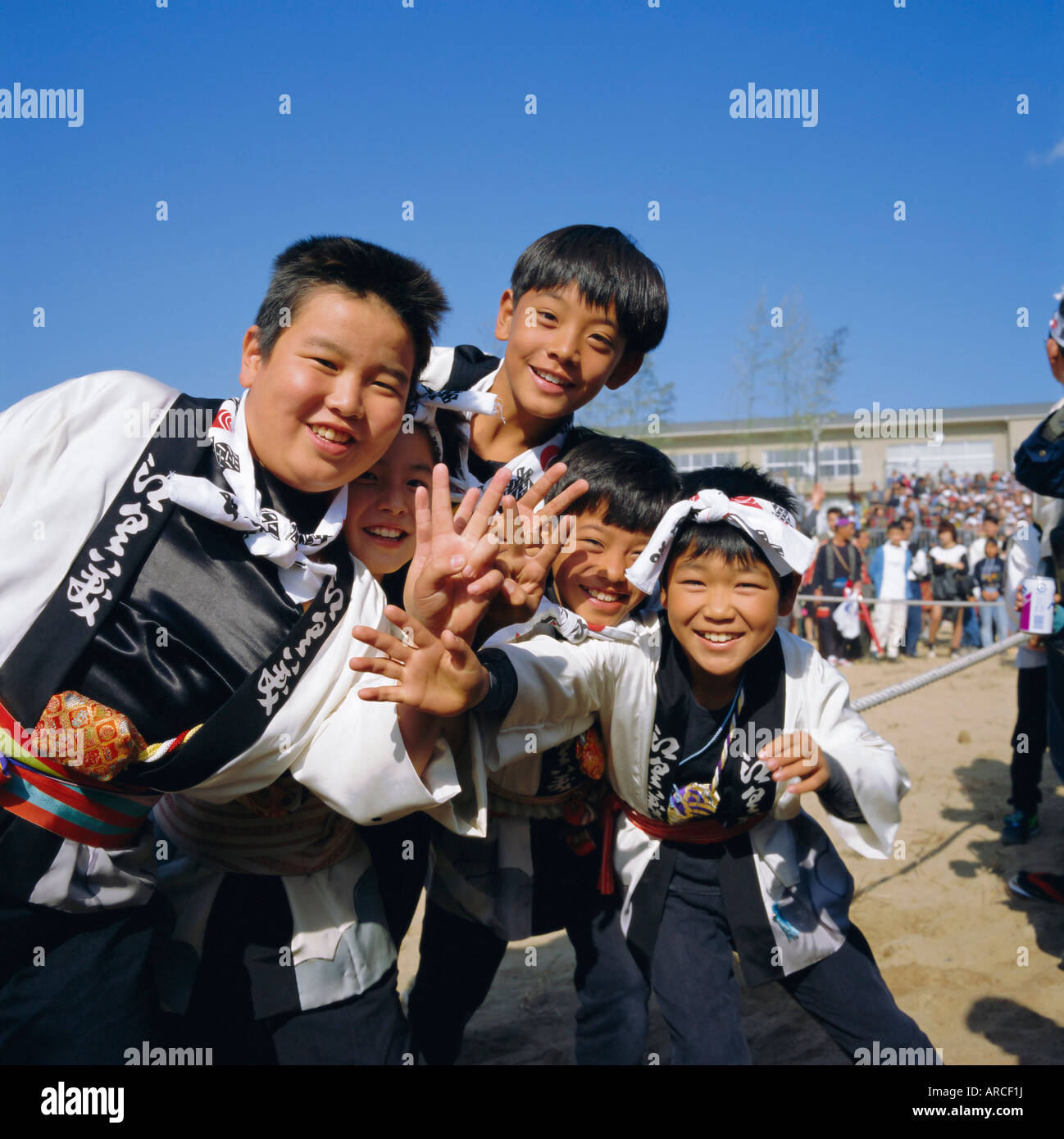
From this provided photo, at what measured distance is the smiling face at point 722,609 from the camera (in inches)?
88.7

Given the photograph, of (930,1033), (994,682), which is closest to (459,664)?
(930,1033)

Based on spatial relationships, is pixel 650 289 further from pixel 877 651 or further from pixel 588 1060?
pixel 877 651

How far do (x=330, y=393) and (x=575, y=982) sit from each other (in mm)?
1837

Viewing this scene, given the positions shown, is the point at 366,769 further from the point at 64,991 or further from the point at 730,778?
the point at 730,778

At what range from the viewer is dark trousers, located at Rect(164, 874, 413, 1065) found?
206 centimetres

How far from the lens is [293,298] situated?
190cm

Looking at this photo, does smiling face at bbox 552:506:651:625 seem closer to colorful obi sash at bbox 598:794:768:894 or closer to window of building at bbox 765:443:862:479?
colorful obi sash at bbox 598:794:768:894

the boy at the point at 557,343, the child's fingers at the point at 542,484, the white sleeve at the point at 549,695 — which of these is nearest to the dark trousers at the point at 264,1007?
the white sleeve at the point at 549,695

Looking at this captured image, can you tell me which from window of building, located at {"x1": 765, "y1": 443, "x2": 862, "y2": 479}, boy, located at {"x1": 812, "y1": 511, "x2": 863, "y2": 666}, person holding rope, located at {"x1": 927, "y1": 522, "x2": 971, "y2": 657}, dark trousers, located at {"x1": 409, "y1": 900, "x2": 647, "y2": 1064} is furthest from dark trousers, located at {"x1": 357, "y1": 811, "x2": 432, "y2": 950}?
window of building, located at {"x1": 765, "y1": 443, "x2": 862, "y2": 479}

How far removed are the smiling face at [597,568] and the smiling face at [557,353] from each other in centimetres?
36

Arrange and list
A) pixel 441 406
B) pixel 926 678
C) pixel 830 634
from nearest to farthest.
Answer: pixel 441 406 → pixel 926 678 → pixel 830 634

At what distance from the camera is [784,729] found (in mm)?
2404

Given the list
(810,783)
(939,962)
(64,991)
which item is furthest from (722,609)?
(939,962)

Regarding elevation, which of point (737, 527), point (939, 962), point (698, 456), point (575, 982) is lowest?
point (939, 962)
